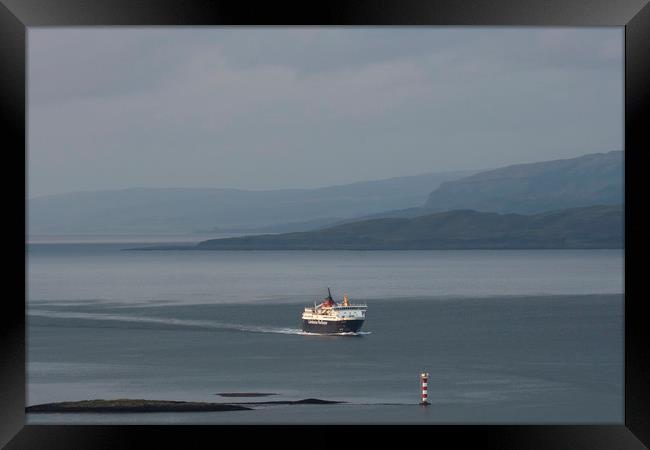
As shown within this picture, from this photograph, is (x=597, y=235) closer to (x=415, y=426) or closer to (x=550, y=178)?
(x=550, y=178)

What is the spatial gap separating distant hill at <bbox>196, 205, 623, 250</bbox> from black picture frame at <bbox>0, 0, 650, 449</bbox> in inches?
3213

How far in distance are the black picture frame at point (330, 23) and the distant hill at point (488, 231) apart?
8161cm

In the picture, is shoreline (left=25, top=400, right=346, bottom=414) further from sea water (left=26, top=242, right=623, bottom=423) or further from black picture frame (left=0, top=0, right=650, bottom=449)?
black picture frame (left=0, top=0, right=650, bottom=449)

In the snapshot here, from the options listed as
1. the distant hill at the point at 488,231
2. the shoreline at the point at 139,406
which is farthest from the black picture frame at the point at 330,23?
the distant hill at the point at 488,231

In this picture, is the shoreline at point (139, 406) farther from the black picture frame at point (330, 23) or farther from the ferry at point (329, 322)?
the black picture frame at point (330, 23)

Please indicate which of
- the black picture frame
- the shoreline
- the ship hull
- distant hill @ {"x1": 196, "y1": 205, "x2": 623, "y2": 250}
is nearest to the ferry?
the ship hull

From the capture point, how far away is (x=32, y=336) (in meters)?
36.5

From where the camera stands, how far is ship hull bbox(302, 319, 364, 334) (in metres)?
33.3

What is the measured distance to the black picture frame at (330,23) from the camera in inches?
161

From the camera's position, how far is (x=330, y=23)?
4.14 m

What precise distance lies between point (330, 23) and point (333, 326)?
2995 cm

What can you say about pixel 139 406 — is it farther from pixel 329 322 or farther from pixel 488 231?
pixel 488 231

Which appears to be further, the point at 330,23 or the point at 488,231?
the point at 488,231

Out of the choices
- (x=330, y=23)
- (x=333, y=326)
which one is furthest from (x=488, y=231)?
(x=330, y=23)
